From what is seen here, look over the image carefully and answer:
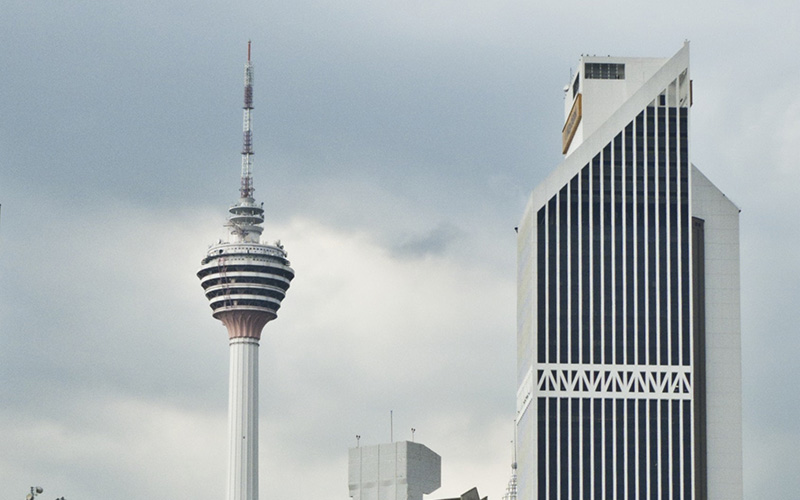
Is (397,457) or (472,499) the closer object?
(472,499)

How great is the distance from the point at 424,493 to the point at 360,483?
7015mm

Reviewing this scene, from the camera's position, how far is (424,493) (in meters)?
174

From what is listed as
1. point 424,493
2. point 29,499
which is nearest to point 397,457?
point 424,493

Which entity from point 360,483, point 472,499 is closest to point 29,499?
point 472,499

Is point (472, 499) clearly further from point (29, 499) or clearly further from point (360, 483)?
point (360, 483)

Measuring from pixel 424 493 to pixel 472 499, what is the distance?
202 ft

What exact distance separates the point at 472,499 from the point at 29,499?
104ft

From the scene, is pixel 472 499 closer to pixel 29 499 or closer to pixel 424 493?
pixel 29 499

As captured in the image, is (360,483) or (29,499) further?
(360,483)

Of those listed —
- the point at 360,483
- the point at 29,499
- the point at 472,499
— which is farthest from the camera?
the point at 360,483

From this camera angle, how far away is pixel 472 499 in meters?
112

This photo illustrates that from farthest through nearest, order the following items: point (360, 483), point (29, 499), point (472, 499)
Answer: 1. point (360, 483)
2. point (29, 499)
3. point (472, 499)

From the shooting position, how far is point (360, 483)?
170250mm

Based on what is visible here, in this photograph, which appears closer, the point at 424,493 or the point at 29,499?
the point at 29,499
